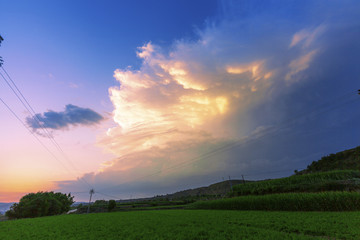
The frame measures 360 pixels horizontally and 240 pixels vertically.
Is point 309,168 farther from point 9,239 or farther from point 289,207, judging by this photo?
point 9,239

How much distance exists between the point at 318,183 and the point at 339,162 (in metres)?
28.0

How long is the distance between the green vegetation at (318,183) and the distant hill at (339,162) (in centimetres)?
1645

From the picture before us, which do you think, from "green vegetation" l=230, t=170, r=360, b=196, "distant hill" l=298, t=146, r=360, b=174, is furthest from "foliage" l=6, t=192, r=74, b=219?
"distant hill" l=298, t=146, r=360, b=174

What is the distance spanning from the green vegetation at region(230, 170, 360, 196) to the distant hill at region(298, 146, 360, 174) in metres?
16.4

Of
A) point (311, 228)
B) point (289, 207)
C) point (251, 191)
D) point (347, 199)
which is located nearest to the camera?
point (311, 228)

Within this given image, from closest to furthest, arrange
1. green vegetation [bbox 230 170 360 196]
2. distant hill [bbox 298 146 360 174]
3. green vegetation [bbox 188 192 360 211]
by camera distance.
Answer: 1. green vegetation [bbox 188 192 360 211]
2. green vegetation [bbox 230 170 360 196]
3. distant hill [bbox 298 146 360 174]

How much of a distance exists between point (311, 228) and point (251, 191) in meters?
30.4

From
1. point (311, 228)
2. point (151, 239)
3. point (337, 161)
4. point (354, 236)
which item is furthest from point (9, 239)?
point (337, 161)

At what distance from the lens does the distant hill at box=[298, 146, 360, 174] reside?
41188mm

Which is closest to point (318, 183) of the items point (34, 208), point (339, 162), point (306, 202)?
point (306, 202)

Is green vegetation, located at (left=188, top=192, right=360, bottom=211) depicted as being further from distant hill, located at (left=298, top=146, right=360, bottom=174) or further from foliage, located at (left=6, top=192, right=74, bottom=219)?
foliage, located at (left=6, top=192, right=74, bottom=219)

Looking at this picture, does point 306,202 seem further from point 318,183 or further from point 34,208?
point 34,208

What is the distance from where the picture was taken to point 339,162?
147ft

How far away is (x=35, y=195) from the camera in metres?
56.6
